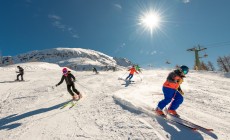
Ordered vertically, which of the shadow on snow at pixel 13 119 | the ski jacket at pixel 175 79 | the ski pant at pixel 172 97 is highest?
the ski jacket at pixel 175 79

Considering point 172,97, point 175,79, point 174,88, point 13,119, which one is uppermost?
point 175,79

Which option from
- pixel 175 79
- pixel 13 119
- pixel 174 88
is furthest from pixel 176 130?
pixel 13 119

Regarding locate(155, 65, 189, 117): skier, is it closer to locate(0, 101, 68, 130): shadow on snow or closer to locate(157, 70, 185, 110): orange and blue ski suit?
locate(157, 70, 185, 110): orange and blue ski suit

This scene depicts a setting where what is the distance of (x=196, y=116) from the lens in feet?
21.7

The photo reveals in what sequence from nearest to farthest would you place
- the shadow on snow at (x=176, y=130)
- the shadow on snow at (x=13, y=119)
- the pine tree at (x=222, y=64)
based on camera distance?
the shadow on snow at (x=176, y=130)
the shadow on snow at (x=13, y=119)
the pine tree at (x=222, y=64)

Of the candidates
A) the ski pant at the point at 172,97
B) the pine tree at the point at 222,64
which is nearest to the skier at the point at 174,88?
the ski pant at the point at 172,97

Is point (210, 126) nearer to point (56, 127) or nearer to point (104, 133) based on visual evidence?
point (104, 133)

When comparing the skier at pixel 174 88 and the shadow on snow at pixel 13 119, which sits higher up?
the skier at pixel 174 88

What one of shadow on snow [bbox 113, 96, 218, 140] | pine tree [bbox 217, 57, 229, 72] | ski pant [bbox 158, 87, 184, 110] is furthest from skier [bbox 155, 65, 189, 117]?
pine tree [bbox 217, 57, 229, 72]

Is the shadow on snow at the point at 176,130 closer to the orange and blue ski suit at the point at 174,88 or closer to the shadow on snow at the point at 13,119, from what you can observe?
the orange and blue ski suit at the point at 174,88

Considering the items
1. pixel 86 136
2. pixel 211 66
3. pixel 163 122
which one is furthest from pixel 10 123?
pixel 211 66

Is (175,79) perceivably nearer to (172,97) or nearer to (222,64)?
(172,97)

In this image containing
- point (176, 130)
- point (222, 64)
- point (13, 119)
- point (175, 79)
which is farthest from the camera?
point (222, 64)

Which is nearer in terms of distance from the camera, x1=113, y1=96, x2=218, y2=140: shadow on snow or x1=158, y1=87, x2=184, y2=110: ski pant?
x1=113, y1=96, x2=218, y2=140: shadow on snow
